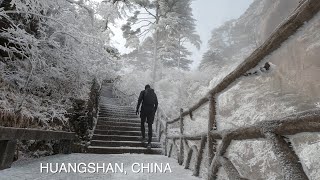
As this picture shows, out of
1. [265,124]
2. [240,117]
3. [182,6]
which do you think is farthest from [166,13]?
[265,124]

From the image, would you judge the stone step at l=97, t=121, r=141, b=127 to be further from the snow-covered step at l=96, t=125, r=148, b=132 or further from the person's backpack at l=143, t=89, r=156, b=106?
the person's backpack at l=143, t=89, r=156, b=106

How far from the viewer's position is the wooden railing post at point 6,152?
11.3 ft

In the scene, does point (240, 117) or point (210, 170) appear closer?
point (210, 170)

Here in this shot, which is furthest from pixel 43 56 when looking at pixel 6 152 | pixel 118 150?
pixel 6 152

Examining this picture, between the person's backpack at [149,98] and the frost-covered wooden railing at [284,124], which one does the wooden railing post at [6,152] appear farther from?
the person's backpack at [149,98]

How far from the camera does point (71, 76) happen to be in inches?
349

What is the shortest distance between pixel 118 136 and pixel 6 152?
6.88m

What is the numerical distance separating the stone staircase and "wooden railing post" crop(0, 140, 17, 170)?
5.20 m

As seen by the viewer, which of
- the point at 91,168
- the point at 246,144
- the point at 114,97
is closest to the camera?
the point at 91,168

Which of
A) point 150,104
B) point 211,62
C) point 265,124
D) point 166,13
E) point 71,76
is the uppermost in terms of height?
point 166,13

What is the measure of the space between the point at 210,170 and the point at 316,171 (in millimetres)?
7719

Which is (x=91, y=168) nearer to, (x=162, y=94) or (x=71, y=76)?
(x=71, y=76)

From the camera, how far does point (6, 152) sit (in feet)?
11.4

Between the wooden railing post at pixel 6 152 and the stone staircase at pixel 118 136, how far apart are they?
17.1ft
